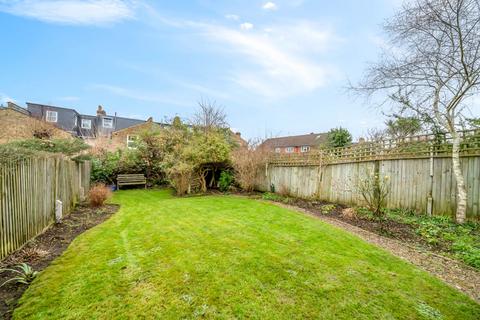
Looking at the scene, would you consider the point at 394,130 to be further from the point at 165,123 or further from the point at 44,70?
the point at 44,70

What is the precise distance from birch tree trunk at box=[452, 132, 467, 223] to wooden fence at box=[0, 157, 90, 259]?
9156 mm

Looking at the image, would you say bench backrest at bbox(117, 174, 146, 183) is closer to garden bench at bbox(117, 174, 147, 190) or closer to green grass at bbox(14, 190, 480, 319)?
garden bench at bbox(117, 174, 147, 190)

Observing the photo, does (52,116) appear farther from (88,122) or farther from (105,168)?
(105,168)

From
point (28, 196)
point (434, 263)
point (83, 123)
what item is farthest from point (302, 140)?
point (28, 196)

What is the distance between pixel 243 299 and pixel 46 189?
527 cm

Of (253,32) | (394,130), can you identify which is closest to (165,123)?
(253,32)

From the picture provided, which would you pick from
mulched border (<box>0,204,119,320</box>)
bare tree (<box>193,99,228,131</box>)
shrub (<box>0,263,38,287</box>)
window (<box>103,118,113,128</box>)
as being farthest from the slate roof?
shrub (<box>0,263,38,287</box>)

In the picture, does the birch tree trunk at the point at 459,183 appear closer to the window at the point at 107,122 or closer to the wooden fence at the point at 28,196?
the wooden fence at the point at 28,196

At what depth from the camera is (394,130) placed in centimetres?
1473

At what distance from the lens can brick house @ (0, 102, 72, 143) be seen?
14953 millimetres

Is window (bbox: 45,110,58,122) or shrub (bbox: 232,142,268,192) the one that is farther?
window (bbox: 45,110,58,122)

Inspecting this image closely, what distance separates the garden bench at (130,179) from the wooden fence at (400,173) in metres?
8.55

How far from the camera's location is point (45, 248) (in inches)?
160

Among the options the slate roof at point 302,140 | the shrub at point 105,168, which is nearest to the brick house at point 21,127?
the shrub at point 105,168
